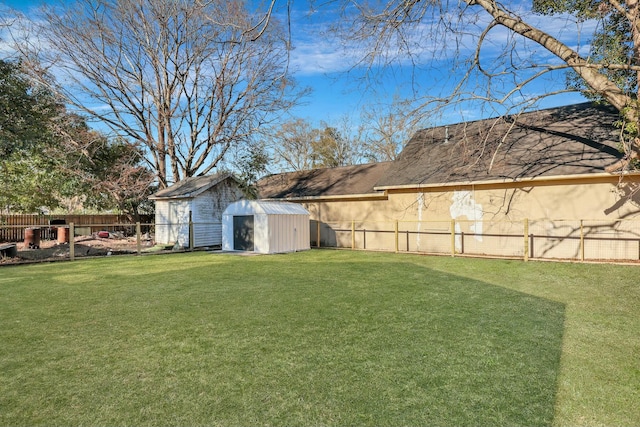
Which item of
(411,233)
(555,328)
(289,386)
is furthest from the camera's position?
(411,233)

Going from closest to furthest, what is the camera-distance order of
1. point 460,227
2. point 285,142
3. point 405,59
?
point 405,59 < point 460,227 < point 285,142

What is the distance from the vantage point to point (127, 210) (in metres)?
20.0

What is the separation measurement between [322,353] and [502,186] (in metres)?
9.67

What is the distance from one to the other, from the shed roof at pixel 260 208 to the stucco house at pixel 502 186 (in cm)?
214

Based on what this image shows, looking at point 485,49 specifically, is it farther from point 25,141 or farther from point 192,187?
point 25,141

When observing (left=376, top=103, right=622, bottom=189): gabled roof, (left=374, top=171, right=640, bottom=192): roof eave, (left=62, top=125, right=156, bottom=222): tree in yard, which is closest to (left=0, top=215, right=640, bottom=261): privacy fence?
(left=374, top=171, right=640, bottom=192): roof eave

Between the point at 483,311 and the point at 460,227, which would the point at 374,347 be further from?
the point at 460,227

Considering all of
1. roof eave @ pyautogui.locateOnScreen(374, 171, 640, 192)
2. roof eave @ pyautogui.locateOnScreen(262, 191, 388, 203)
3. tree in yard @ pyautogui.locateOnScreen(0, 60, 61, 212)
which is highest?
tree in yard @ pyautogui.locateOnScreen(0, 60, 61, 212)

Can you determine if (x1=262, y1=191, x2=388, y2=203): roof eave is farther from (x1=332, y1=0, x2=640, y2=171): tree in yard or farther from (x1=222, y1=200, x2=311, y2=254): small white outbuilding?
(x1=332, y1=0, x2=640, y2=171): tree in yard

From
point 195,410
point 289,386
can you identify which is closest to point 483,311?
point 289,386

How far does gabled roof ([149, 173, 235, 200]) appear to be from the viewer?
51.1 feet

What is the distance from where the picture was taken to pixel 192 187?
53.3 ft

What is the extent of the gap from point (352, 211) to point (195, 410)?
12660 millimetres

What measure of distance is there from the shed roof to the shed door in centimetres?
24
